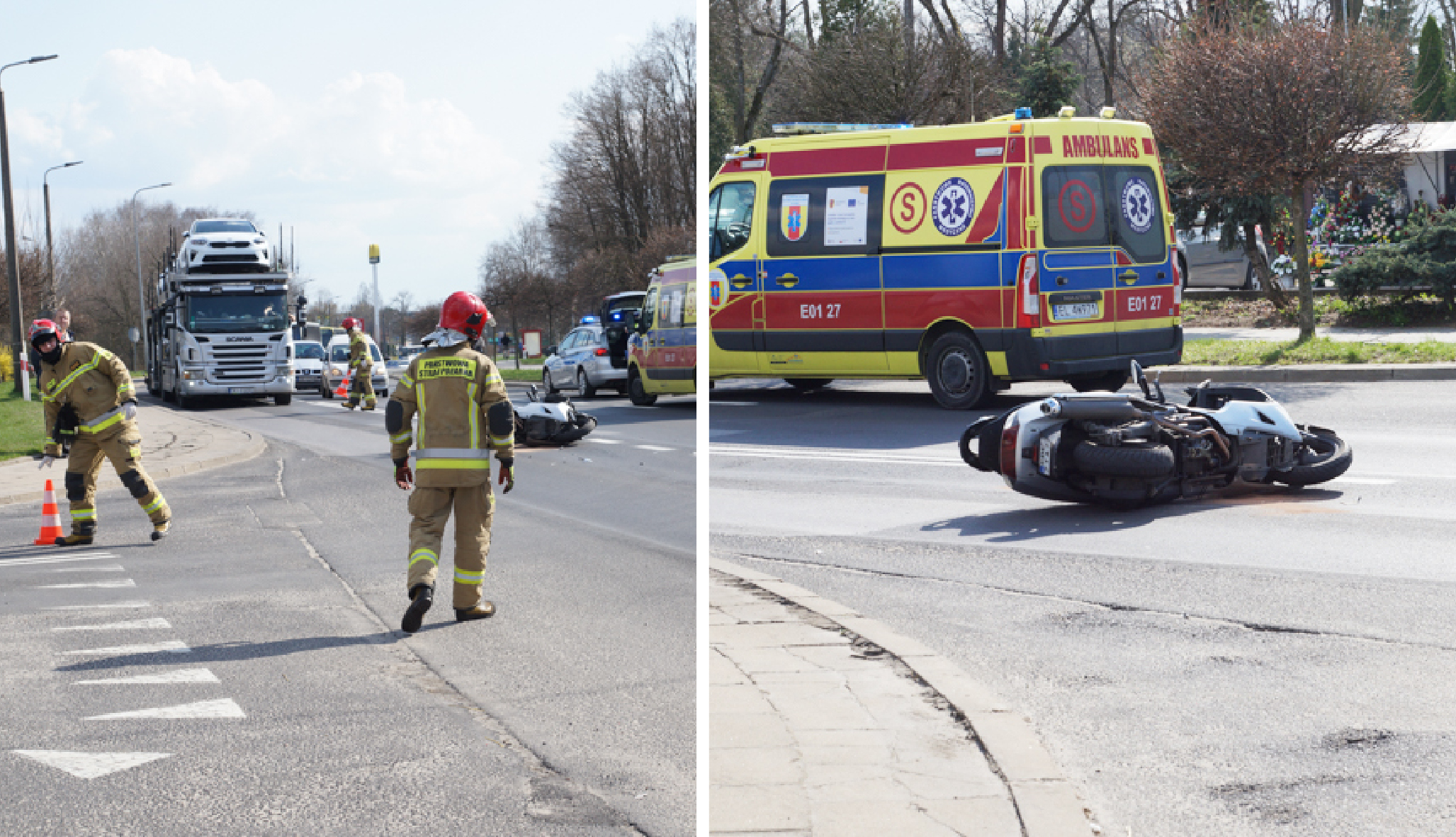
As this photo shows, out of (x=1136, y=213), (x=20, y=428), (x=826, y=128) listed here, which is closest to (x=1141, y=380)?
(x=826, y=128)

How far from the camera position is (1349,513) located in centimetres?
752

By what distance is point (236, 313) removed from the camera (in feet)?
90.6

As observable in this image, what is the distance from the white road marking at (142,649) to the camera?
19.9 ft

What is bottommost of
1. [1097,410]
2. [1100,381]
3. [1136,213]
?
[1100,381]

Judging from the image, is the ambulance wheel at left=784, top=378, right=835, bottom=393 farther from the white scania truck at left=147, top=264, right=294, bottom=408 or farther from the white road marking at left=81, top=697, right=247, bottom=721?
the white scania truck at left=147, top=264, right=294, bottom=408

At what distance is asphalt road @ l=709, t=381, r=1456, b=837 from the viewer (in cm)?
383

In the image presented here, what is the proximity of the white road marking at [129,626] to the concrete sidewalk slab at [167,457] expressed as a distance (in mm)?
4839

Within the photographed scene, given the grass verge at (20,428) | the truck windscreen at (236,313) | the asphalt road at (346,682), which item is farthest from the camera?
the truck windscreen at (236,313)

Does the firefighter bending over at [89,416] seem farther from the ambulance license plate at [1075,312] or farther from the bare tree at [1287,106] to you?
the bare tree at [1287,106]

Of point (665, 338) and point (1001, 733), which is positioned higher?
point (665, 338)

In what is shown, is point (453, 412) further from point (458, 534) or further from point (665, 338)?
point (665, 338)

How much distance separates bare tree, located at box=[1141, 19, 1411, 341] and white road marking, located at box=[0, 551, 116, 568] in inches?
436

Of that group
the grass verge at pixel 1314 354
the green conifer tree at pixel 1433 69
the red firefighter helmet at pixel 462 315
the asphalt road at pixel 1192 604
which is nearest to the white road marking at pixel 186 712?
the red firefighter helmet at pixel 462 315

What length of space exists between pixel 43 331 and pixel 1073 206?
7825 mm
